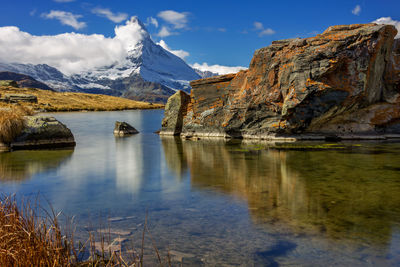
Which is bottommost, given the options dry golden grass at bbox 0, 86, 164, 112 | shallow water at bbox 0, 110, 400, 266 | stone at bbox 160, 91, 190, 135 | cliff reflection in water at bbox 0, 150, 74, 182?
shallow water at bbox 0, 110, 400, 266

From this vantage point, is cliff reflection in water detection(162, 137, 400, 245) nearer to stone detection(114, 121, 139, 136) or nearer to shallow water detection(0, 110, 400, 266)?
shallow water detection(0, 110, 400, 266)

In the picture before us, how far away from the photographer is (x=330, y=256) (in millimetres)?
4281

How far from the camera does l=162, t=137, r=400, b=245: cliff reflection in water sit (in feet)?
17.9

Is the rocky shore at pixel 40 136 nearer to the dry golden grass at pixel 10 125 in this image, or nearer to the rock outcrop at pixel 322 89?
the dry golden grass at pixel 10 125

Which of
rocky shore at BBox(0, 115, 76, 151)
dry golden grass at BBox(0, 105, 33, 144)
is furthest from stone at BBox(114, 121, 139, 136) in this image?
dry golden grass at BBox(0, 105, 33, 144)

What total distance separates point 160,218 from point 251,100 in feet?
47.9

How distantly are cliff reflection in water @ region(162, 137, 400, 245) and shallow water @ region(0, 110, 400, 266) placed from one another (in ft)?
0.09

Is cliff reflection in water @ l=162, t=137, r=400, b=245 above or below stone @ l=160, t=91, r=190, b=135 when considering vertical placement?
below

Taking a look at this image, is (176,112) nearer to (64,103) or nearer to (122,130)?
(122,130)

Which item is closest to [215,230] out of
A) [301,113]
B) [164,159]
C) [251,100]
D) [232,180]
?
[232,180]

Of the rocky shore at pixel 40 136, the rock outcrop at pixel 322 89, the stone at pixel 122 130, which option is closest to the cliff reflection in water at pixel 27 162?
the rocky shore at pixel 40 136

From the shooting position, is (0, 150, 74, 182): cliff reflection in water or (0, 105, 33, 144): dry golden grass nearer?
(0, 150, 74, 182): cliff reflection in water

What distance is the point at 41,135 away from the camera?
16.7 m

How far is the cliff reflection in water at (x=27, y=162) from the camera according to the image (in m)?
10.1
